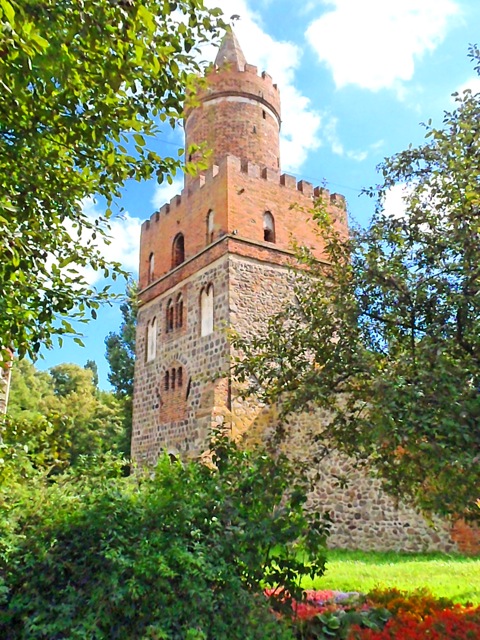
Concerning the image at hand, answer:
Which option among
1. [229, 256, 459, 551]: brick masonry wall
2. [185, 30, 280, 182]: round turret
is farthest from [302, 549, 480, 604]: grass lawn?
[185, 30, 280, 182]: round turret

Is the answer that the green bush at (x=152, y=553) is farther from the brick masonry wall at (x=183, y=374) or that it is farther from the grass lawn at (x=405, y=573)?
the brick masonry wall at (x=183, y=374)

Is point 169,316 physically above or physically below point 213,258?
below

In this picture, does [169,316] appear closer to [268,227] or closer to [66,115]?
[268,227]

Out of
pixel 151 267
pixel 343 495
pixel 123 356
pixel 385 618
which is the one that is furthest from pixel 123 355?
pixel 385 618

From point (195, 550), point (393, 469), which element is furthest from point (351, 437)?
point (195, 550)

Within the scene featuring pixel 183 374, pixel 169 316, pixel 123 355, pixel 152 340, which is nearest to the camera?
pixel 183 374

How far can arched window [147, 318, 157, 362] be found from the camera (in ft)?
61.8

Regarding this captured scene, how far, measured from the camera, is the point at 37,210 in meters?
4.78

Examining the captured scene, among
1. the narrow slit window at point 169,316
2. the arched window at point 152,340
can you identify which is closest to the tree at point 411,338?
the narrow slit window at point 169,316

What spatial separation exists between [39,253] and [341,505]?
10.8 metres

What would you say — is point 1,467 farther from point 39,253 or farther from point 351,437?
point 351,437

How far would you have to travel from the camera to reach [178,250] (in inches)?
747

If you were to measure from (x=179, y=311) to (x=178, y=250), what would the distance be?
2441 mm

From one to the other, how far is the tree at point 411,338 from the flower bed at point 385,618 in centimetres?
107
